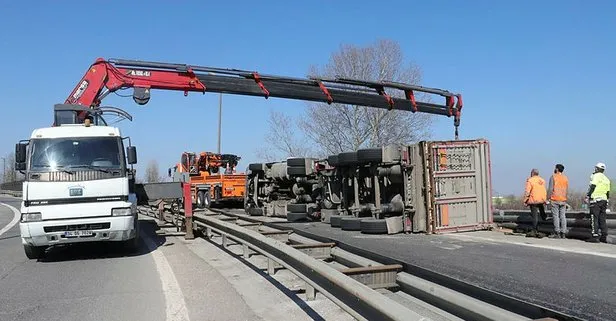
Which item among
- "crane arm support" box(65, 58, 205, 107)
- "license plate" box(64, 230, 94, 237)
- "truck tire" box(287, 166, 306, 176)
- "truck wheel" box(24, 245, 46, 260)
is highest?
"crane arm support" box(65, 58, 205, 107)

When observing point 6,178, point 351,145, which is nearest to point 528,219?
point 351,145

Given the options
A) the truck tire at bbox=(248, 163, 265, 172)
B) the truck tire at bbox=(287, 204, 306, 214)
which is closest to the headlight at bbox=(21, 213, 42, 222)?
the truck tire at bbox=(287, 204, 306, 214)

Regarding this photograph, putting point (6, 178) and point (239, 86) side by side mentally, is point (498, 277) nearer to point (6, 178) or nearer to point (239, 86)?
point (239, 86)

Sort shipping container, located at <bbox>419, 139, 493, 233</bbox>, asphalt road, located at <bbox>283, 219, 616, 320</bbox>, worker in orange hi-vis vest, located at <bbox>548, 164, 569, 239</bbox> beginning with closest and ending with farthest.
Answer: asphalt road, located at <bbox>283, 219, 616, 320</bbox> < worker in orange hi-vis vest, located at <bbox>548, 164, 569, 239</bbox> < shipping container, located at <bbox>419, 139, 493, 233</bbox>

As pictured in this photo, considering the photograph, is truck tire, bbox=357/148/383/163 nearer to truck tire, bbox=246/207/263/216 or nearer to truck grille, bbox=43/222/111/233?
truck grille, bbox=43/222/111/233

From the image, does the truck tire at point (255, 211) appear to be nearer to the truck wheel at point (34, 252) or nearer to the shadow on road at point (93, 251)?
the shadow on road at point (93, 251)

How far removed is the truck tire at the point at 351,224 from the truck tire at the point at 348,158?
1466 millimetres

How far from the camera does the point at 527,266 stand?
7.33 meters

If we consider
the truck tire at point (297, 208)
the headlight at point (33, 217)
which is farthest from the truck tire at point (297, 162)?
the headlight at point (33, 217)

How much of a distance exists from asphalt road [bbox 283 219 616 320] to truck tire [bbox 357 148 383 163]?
75.0 inches

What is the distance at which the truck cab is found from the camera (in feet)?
33.8

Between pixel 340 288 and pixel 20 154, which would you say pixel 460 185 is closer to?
pixel 340 288

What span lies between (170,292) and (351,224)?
240 inches

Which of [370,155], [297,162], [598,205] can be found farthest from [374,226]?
[297,162]
